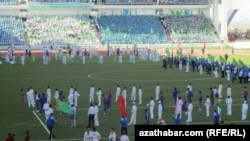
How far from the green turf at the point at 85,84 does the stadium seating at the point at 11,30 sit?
11.9m

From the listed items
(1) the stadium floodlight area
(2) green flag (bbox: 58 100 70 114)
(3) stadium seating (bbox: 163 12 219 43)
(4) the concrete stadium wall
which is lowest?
(2) green flag (bbox: 58 100 70 114)

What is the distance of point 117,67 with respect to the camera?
157 ft

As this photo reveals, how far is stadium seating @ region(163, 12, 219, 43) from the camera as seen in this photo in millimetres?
75000

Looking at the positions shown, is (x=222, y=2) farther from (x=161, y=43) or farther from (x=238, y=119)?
(x=238, y=119)

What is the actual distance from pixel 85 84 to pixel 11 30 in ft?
109

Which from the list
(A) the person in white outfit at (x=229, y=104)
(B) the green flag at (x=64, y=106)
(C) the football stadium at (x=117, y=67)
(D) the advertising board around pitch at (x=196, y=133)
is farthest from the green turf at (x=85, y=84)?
(D) the advertising board around pitch at (x=196, y=133)

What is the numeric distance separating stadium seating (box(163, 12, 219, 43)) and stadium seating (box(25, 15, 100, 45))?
1168cm

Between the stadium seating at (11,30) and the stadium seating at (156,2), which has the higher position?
the stadium seating at (156,2)

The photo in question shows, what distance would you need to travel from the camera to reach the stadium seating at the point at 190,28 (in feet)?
246

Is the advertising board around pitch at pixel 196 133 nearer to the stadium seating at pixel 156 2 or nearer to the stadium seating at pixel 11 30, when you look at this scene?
the stadium seating at pixel 11 30

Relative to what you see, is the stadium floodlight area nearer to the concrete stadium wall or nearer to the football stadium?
the football stadium

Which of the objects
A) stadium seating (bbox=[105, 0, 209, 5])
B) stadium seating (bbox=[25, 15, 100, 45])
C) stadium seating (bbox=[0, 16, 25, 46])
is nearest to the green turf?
stadium seating (bbox=[0, 16, 25, 46])

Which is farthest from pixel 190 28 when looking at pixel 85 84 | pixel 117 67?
pixel 85 84

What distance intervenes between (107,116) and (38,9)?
49.9 meters
